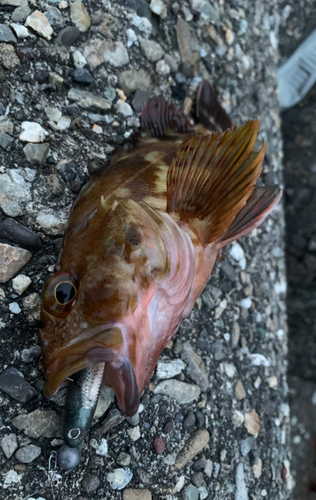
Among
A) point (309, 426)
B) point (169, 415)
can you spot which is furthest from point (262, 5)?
point (309, 426)

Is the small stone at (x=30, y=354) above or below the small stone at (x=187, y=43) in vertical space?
below

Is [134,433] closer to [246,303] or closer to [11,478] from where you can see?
[11,478]

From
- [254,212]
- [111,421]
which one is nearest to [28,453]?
[111,421]

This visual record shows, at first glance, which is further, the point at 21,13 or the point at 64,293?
the point at 21,13

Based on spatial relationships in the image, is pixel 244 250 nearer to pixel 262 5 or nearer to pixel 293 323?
pixel 293 323

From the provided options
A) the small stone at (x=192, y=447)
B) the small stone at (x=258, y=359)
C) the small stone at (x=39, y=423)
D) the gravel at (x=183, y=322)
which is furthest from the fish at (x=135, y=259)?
the small stone at (x=258, y=359)

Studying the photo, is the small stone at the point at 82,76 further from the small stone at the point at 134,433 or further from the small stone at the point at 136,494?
the small stone at the point at 136,494

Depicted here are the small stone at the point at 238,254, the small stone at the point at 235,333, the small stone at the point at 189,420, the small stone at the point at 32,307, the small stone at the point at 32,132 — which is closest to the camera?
the small stone at the point at 32,307

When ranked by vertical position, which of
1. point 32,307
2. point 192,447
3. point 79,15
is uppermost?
point 79,15
